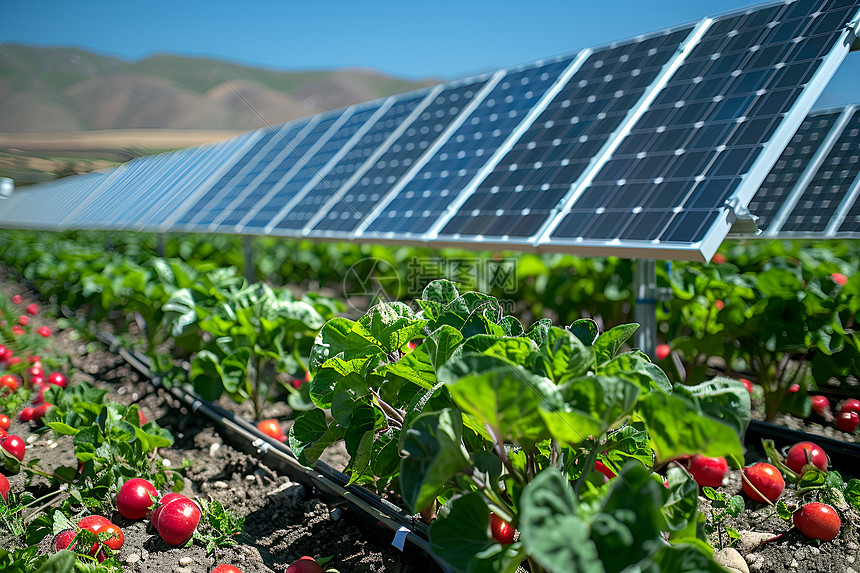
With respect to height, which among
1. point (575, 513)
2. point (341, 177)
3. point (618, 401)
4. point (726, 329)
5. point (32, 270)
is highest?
point (618, 401)

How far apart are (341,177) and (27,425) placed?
12.0 feet

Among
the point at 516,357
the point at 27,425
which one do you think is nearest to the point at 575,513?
the point at 516,357

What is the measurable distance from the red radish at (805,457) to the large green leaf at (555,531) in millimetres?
2074

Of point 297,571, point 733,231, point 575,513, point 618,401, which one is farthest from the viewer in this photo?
point 733,231

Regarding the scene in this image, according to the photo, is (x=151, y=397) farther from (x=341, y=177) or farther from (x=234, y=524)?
(x=341, y=177)

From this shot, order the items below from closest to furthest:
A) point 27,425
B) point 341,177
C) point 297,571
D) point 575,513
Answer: point 575,513, point 297,571, point 27,425, point 341,177

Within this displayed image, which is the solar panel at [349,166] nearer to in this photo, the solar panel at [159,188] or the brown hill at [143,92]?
the solar panel at [159,188]

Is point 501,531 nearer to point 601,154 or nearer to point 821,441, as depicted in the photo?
point 821,441

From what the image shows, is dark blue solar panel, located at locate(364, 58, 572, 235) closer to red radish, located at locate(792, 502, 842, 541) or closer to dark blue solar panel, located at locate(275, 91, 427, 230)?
dark blue solar panel, located at locate(275, 91, 427, 230)

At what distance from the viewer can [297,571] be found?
212 cm

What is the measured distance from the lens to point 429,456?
5.08 ft

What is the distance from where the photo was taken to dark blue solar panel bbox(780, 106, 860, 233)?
16.4 feet

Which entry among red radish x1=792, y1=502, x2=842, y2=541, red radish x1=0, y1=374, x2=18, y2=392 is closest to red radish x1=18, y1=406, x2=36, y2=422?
red radish x1=0, y1=374, x2=18, y2=392

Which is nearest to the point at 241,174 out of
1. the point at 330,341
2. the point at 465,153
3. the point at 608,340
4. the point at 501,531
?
the point at 465,153
